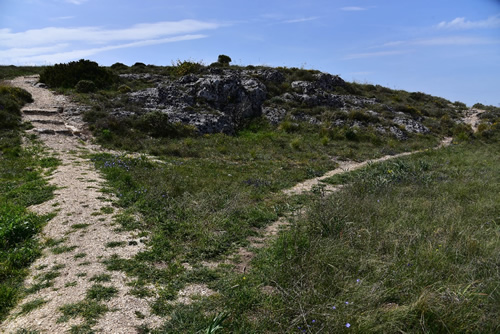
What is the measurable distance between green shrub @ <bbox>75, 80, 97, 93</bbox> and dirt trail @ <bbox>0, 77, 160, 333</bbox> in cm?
1545

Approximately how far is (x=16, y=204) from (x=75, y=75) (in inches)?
901

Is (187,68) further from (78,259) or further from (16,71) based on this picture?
(78,259)

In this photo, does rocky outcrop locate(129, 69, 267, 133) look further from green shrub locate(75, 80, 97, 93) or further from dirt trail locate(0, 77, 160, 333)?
dirt trail locate(0, 77, 160, 333)

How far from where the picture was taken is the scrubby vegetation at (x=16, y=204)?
5.44 meters

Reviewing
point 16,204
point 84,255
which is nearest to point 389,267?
point 84,255

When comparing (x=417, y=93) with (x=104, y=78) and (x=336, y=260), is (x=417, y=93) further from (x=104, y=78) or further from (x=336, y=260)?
(x=336, y=260)

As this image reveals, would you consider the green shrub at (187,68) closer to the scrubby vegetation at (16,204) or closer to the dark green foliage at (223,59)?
the dark green foliage at (223,59)

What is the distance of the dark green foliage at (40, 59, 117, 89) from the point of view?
26.4 metres

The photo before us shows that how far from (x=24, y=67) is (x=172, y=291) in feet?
132

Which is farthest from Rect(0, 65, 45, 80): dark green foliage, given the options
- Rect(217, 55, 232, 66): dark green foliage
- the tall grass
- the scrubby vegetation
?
Result: the tall grass

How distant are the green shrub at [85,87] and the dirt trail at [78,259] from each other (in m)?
15.4

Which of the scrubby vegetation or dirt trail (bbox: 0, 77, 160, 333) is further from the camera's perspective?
the scrubby vegetation

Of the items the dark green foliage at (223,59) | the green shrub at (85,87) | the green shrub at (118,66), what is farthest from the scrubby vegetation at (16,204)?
the dark green foliage at (223,59)

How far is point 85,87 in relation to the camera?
2512cm
